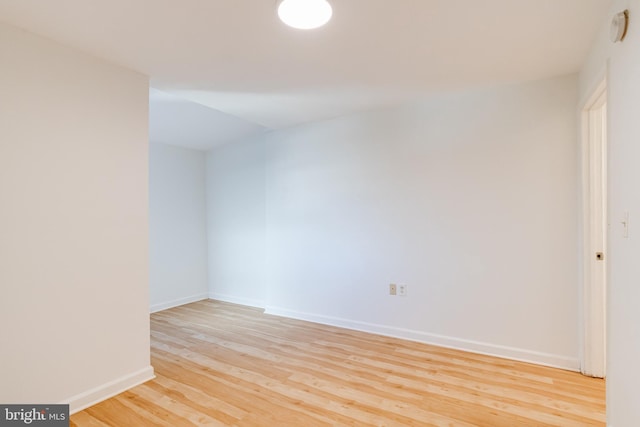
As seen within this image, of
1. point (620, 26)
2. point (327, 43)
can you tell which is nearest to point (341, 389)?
point (327, 43)

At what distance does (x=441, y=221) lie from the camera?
307 cm

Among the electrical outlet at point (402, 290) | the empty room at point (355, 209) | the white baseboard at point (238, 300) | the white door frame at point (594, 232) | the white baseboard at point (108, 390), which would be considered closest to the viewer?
the empty room at point (355, 209)

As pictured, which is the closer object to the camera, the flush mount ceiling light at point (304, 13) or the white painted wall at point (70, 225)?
the flush mount ceiling light at point (304, 13)

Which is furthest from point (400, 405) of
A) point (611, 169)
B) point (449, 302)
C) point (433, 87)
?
point (433, 87)

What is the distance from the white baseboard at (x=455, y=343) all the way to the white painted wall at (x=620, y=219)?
0.92m

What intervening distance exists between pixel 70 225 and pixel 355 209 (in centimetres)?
251

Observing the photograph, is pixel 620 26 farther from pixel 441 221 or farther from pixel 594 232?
pixel 441 221


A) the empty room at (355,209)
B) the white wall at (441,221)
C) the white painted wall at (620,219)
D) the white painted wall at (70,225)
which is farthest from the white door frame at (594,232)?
the white painted wall at (70,225)

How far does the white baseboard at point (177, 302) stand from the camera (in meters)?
4.47

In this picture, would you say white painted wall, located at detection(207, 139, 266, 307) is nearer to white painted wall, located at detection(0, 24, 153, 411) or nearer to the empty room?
the empty room

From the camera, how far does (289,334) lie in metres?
3.45

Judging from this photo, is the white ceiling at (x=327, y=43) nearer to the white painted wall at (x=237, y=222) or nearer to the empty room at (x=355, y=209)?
the empty room at (x=355, y=209)

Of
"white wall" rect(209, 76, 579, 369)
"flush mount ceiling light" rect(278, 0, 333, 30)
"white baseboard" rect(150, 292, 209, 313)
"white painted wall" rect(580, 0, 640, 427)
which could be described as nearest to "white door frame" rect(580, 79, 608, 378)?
"white wall" rect(209, 76, 579, 369)

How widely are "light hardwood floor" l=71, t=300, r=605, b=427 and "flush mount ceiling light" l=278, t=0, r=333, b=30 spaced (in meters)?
2.32
